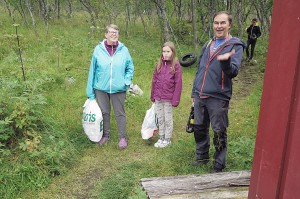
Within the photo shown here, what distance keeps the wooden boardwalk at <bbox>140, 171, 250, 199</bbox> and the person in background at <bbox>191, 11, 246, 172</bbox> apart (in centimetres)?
56

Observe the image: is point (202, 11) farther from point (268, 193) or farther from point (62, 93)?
point (268, 193)

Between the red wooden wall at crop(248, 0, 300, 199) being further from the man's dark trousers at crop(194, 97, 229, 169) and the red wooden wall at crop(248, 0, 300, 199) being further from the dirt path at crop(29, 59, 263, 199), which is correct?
the dirt path at crop(29, 59, 263, 199)

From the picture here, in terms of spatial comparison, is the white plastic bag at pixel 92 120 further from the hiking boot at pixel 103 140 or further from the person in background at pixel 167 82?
the person in background at pixel 167 82

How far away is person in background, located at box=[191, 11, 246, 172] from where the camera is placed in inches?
130

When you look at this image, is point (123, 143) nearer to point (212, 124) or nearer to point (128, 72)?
point (128, 72)

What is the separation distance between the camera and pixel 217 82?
3451 mm

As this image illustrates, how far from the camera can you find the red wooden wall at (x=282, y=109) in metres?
1.46

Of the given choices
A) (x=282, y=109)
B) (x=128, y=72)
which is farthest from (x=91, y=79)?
(x=282, y=109)

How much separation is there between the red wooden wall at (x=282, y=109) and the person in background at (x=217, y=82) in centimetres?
144

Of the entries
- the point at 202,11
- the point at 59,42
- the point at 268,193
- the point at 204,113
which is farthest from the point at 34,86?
the point at 202,11

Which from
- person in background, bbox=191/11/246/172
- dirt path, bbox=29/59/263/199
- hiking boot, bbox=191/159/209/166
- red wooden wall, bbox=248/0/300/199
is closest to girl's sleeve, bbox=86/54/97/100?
dirt path, bbox=29/59/263/199

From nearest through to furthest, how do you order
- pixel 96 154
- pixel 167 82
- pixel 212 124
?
1. pixel 212 124
2. pixel 167 82
3. pixel 96 154

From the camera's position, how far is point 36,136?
13.8ft

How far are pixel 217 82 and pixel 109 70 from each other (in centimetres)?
171
